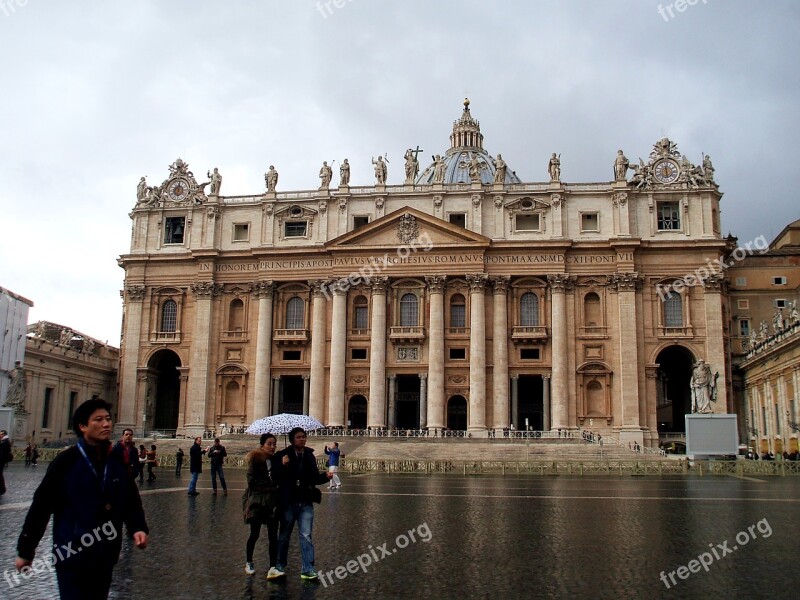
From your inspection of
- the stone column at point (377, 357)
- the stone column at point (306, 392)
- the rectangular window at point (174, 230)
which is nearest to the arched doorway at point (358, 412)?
the stone column at point (377, 357)

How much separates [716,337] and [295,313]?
30.4 m

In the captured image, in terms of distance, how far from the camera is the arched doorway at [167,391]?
6588 centimetres

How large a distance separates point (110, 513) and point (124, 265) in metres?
62.0

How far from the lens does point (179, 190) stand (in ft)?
216

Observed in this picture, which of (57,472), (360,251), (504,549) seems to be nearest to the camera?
(57,472)

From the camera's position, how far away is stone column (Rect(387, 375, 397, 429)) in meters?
58.6

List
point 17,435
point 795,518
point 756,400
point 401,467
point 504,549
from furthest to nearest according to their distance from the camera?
point 756,400 < point 17,435 < point 401,467 < point 795,518 < point 504,549

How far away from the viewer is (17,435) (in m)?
51.8

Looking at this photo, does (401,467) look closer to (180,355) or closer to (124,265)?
(180,355)

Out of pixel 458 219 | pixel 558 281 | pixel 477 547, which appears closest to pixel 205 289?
pixel 458 219

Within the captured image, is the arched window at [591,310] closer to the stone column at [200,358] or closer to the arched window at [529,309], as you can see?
the arched window at [529,309]

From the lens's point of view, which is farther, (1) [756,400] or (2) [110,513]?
(1) [756,400]

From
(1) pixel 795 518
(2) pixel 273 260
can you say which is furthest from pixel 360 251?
(1) pixel 795 518

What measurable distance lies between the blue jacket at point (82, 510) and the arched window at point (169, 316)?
5929 cm
